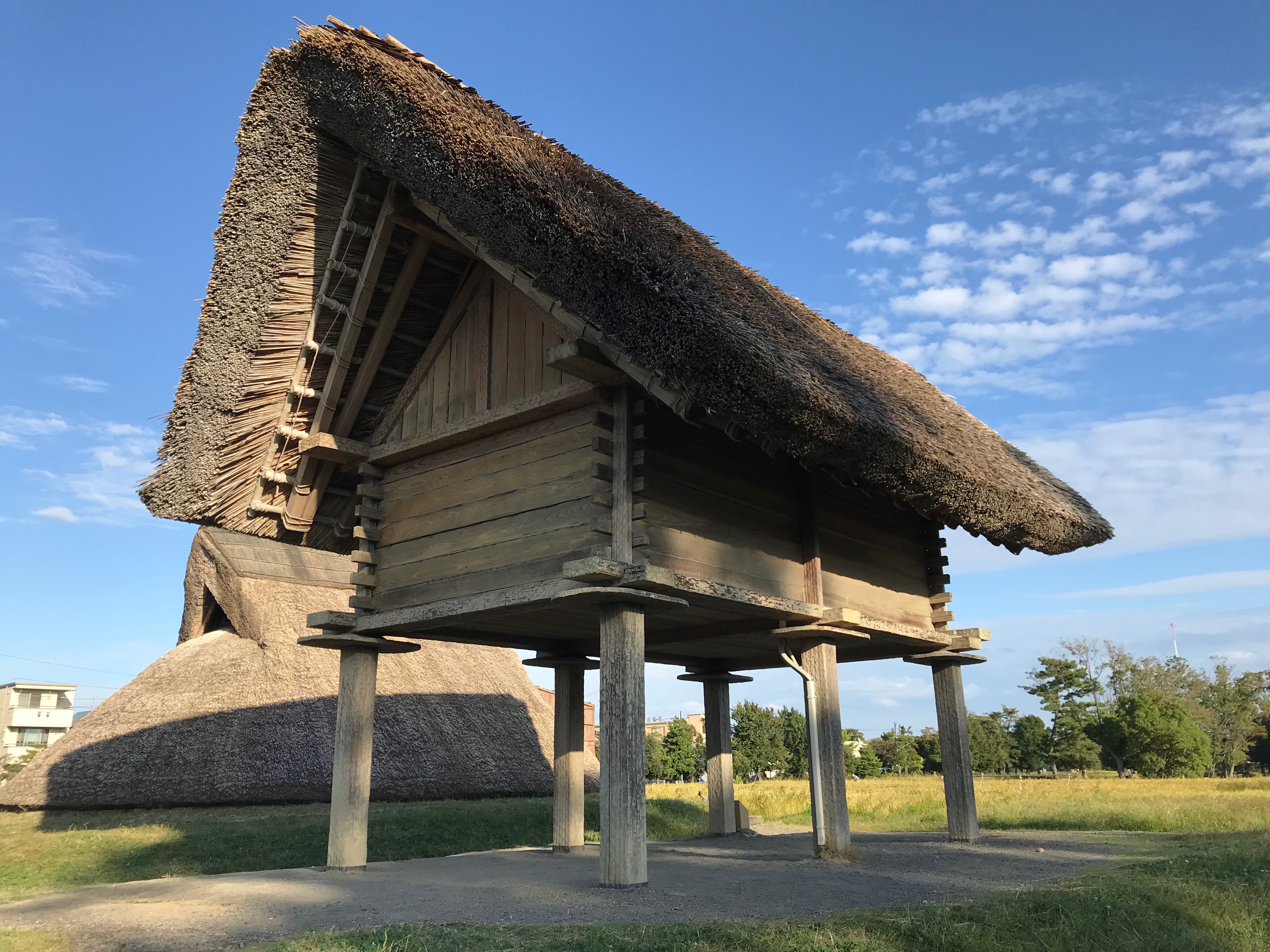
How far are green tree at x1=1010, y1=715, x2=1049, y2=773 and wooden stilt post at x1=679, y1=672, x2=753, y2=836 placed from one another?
1493 inches

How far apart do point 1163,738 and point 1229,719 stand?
13.7m

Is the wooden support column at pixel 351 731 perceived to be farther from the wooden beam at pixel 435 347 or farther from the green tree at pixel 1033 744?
the green tree at pixel 1033 744

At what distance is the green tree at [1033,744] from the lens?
44.2m

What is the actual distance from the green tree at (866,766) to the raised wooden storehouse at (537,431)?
138 ft

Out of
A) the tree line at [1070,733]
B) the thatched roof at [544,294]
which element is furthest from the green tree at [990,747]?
the thatched roof at [544,294]

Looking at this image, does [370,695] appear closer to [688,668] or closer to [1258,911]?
[688,668]

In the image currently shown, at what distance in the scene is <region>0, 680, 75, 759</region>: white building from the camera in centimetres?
6425

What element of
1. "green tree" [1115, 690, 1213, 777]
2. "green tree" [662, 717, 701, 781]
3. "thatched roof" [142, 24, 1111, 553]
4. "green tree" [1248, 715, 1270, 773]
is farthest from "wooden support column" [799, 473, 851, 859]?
"green tree" [662, 717, 701, 781]

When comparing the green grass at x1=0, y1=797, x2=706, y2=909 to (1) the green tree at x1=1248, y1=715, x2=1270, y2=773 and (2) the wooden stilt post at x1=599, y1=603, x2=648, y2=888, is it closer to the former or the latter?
(2) the wooden stilt post at x1=599, y1=603, x2=648, y2=888

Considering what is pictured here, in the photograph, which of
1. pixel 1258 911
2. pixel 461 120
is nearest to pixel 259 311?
pixel 461 120

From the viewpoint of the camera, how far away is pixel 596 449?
672cm

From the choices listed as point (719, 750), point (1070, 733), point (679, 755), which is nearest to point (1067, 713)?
point (1070, 733)

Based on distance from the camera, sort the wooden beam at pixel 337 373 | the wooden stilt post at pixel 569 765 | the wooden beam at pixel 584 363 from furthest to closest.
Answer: the wooden stilt post at pixel 569 765
the wooden beam at pixel 337 373
the wooden beam at pixel 584 363

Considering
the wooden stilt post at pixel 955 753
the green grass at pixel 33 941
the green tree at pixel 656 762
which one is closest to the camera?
the green grass at pixel 33 941
